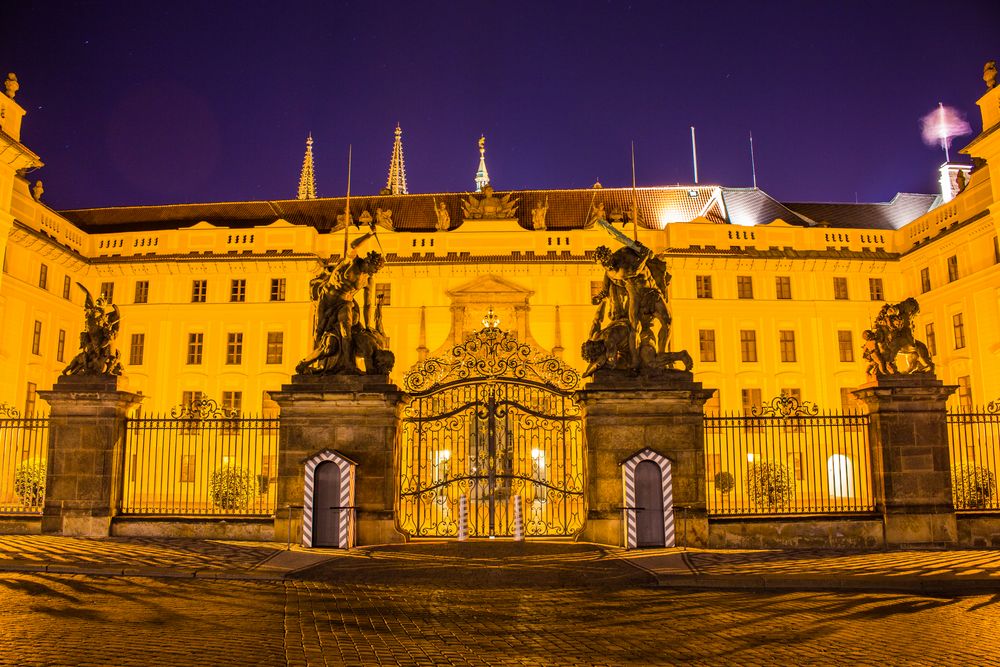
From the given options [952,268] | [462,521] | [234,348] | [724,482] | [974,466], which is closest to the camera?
[462,521]

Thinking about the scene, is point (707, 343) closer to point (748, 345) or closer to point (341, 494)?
point (748, 345)

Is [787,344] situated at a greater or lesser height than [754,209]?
lesser

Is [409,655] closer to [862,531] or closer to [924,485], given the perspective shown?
[862,531]

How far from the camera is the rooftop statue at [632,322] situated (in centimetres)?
1485

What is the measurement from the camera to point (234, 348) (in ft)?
137

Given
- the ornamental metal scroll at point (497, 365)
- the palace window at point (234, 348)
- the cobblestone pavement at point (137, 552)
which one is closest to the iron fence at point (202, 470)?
the cobblestone pavement at point (137, 552)

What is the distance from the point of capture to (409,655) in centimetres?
647

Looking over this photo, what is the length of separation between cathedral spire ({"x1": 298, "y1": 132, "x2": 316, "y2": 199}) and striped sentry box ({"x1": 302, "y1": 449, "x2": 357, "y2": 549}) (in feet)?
234

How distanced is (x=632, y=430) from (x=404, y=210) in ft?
118

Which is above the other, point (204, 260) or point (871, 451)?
point (204, 260)

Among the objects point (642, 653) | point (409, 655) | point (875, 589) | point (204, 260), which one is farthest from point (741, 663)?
point (204, 260)

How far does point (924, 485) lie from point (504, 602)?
9.36 m

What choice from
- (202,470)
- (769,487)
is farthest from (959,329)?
(202,470)

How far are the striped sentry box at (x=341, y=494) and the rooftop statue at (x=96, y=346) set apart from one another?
4950 mm
